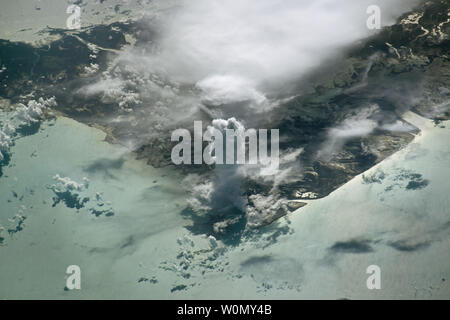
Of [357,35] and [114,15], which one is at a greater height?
[114,15]

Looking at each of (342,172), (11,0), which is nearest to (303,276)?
(342,172)

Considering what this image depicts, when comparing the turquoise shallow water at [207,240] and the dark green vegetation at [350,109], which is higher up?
the dark green vegetation at [350,109]

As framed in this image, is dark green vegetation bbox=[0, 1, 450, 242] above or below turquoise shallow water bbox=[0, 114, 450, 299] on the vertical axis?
above

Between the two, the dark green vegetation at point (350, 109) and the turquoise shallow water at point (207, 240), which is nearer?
the turquoise shallow water at point (207, 240)

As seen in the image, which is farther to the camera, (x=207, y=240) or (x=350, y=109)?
(x=350, y=109)

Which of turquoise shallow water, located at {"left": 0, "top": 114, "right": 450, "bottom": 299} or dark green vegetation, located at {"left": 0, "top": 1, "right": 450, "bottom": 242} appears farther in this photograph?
dark green vegetation, located at {"left": 0, "top": 1, "right": 450, "bottom": 242}

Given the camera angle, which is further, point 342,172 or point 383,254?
point 342,172

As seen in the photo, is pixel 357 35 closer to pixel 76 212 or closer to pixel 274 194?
Answer: pixel 274 194

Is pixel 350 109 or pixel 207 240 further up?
pixel 350 109
